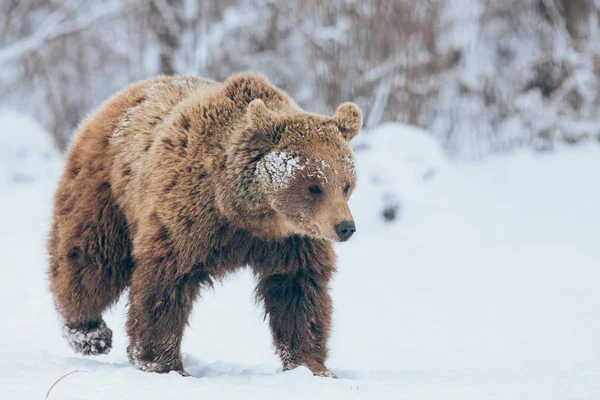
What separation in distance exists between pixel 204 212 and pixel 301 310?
90 centimetres

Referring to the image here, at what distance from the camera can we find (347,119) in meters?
4.66

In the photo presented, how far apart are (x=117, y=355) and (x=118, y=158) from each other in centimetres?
230

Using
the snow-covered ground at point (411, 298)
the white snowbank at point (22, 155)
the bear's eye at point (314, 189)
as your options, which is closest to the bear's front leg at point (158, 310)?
the snow-covered ground at point (411, 298)

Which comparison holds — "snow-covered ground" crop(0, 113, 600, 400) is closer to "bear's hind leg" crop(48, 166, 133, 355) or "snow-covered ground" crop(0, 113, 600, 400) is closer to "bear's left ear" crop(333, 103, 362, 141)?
"bear's hind leg" crop(48, 166, 133, 355)

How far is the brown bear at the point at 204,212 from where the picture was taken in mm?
4402

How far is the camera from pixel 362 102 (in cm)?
1298

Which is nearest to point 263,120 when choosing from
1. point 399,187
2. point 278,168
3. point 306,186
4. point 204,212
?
point 278,168

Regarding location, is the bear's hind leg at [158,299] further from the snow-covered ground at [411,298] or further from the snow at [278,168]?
the snow at [278,168]

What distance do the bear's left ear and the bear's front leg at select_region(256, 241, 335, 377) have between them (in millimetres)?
785

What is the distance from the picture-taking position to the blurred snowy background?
16.4 feet

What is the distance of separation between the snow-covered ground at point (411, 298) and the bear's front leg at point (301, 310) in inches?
10.9

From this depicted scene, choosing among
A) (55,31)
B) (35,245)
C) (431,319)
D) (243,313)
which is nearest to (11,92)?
(55,31)

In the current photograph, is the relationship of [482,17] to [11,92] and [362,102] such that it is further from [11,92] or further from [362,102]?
[11,92]

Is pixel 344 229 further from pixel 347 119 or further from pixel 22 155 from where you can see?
pixel 22 155
